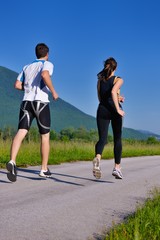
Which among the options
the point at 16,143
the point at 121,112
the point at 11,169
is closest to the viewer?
the point at 11,169

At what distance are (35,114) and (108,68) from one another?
4.88ft

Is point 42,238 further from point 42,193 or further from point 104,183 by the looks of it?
point 104,183

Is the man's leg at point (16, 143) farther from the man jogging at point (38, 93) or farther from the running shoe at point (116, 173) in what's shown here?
the running shoe at point (116, 173)

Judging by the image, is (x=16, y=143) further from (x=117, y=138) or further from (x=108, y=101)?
(x=117, y=138)

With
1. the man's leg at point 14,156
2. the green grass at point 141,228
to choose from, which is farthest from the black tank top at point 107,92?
the green grass at point 141,228

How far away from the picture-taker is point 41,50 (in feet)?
24.4

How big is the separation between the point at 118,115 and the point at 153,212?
3728 mm

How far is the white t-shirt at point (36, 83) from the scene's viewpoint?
7.30 m

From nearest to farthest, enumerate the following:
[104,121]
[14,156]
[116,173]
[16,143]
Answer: [14,156]
[16,143]
[104,121]
[116,173]

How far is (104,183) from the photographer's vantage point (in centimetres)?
771

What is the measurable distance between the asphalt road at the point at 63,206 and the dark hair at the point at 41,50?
6.73ft

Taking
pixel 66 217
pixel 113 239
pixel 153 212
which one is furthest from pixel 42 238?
pixel 153 212

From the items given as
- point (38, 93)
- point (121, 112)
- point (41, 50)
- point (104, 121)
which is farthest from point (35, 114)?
point (121, 112)

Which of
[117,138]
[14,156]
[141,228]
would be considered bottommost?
[141,228]
